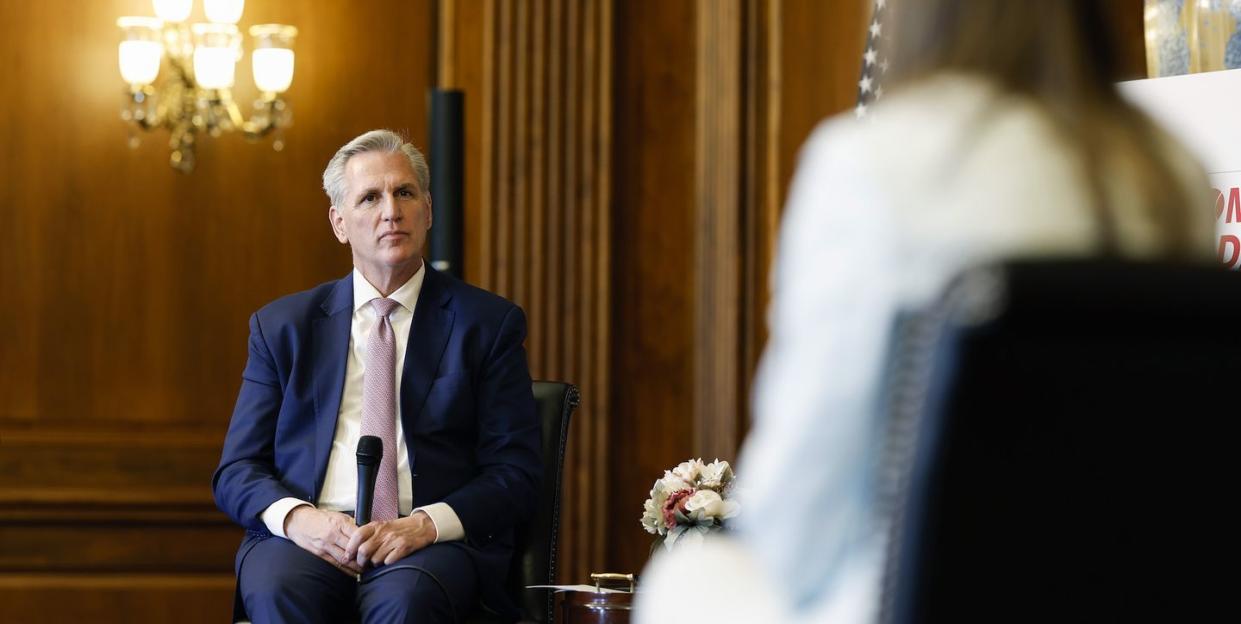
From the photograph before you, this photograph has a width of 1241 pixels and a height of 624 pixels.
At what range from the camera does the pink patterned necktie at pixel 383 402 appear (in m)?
3.15

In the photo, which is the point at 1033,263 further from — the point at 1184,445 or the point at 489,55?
the point at 489,55

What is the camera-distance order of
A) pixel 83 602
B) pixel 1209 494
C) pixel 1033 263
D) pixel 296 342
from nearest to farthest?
pixel 1033 263 < pixel 1209 494 < pixel 296 342 < pixel 83 602

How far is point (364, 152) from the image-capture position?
3463 millimetres

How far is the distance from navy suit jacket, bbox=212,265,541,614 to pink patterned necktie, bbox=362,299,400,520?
3 centimetres

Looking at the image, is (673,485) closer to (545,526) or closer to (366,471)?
(545,526)

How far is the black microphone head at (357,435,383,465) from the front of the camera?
284 cm

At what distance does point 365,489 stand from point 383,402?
36cm

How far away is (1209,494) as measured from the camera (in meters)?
0.98

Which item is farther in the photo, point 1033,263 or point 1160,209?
point 1160,209

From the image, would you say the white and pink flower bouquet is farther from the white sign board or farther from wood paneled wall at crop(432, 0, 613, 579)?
wood paneled wall at crop(432, 0, 613, 579)

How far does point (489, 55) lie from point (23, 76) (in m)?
A: 1.60

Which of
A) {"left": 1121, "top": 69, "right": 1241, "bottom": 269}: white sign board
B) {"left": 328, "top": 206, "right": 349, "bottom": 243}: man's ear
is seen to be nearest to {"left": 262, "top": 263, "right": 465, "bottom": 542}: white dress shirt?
{"left": 328, "top": 206, "right": 349, "bottom": 243}: man's ear

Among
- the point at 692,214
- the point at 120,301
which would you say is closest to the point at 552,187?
the point at 692,214

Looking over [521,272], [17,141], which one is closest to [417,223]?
[521,272]
